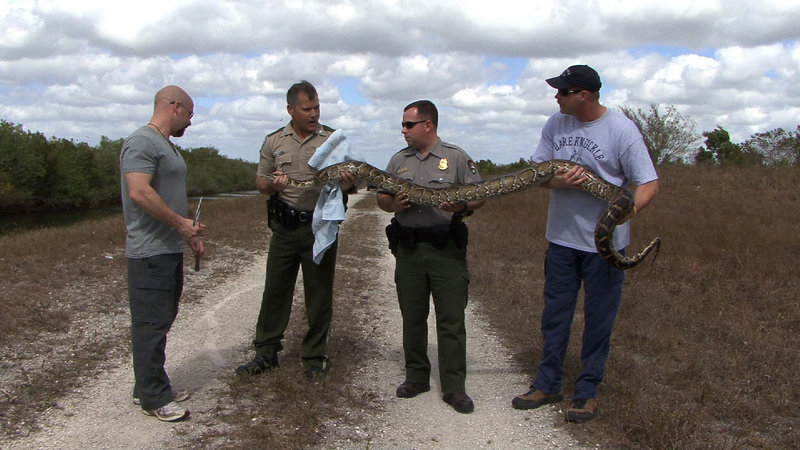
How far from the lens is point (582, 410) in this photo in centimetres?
487

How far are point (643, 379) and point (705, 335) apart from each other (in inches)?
82.3

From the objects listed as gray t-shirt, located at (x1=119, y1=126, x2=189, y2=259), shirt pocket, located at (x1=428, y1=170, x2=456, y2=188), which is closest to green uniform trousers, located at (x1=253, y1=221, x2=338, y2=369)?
gray t-shirt, located at (x1=119, y1=126, x2=189, y2=259)

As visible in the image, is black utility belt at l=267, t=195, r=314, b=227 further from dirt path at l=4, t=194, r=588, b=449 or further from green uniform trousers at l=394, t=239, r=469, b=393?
dirt path at l=4, t=194, r=588, b=449

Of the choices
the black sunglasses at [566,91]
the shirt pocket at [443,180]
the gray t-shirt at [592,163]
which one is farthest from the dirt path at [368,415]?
the black sunglasses at [566,91]

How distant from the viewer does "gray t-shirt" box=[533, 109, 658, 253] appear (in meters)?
4.72

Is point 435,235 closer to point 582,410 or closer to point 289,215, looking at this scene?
point 289,215

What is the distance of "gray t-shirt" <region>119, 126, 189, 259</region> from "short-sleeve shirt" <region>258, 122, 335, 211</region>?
3.39 ft

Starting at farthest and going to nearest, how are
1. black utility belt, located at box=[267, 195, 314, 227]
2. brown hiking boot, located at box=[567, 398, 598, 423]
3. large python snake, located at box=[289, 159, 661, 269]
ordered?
black utility belt, located at box=[267, 195, 314, 227] → brown hiking boot, located at box=[567, 398, 598, 423] → large python snake, located at box=[289, 159, 661, 269]

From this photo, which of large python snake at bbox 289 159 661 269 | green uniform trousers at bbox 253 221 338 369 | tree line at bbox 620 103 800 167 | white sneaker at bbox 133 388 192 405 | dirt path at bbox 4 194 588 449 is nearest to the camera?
dirt path at bbox 4 194 588 449

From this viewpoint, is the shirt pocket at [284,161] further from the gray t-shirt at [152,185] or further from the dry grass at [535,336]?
the dry grass at [535,336]

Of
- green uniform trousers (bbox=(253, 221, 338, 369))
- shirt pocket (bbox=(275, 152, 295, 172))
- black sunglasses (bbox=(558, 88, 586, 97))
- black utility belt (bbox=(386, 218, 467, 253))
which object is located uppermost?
black sunglasses (bbox=(558, 88, 586, 97))

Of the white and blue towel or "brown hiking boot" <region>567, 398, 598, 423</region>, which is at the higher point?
the white and blue towel

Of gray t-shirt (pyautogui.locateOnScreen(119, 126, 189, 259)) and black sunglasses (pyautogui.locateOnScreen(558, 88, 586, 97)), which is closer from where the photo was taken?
gray t-shirt (pyautogui.locateOnScreen(119, 126, 189, 259))

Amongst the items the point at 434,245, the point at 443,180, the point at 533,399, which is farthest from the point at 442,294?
the point at 533,399
